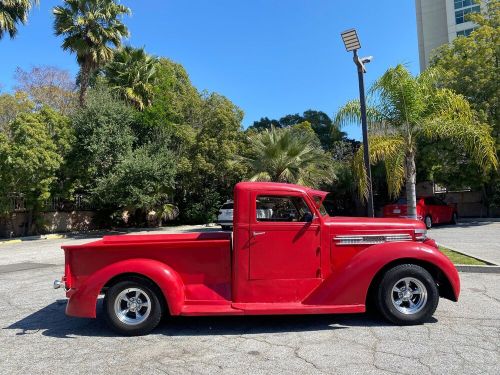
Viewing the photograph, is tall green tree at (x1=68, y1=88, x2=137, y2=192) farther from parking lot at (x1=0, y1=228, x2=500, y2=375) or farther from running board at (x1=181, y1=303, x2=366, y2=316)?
running board at (x1=181, y1=303, x2=366, y2=316)

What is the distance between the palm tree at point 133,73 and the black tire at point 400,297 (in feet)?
85.6

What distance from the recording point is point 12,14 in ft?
75.9

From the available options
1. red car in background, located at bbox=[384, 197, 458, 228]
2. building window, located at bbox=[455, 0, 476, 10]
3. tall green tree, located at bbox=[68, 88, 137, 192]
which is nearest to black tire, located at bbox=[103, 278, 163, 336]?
red car in background, located at bbox=[384, 197, 458, 228]

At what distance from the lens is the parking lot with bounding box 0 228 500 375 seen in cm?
438

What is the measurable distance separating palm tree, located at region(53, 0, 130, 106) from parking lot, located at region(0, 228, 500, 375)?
77.2 ft

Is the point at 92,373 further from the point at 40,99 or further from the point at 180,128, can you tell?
the point at 40,99

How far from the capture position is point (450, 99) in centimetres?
1343

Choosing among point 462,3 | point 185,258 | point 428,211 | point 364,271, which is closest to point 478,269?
point 364,271

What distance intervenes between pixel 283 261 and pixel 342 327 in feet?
3.64

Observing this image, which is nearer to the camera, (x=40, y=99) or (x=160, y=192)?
(x=160, y=192)

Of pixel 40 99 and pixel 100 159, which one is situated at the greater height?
pixel 40 99

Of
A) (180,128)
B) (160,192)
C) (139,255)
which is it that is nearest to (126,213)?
(160,192)

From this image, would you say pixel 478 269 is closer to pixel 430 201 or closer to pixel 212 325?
pixel 212 325

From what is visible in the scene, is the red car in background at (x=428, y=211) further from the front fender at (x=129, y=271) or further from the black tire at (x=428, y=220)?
the front fender at (x=129, y=271)
